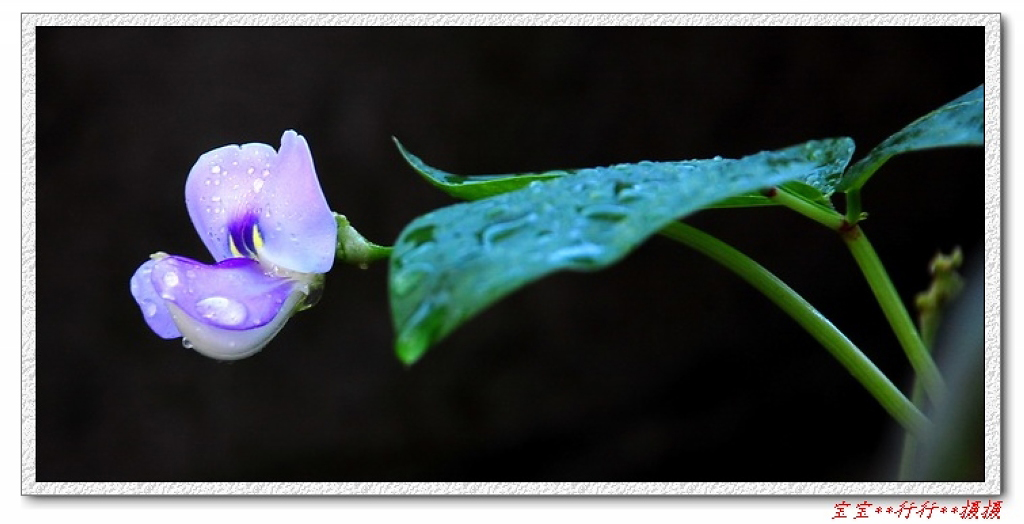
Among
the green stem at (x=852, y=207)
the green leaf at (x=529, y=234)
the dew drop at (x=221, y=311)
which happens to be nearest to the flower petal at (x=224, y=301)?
the dew drop at (x=221, y=311)

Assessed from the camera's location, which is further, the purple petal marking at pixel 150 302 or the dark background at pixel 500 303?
the dark background at pixel 500 303

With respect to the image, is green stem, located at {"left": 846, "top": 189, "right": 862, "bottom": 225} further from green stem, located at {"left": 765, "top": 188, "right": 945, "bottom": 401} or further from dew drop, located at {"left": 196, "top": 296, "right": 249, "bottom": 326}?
dew drop, located at {"left": 196, "top": 296, "right": 249, "bottom": 326}

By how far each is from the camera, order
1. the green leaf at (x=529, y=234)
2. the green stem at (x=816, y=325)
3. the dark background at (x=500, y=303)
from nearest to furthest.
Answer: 1. the green leaf at (x=529, y=234)
2. the green stem at (x=816, y=325)
3. the dark background at (x=500, y=303)

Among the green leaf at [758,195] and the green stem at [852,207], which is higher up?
the green leaf at [758,195]

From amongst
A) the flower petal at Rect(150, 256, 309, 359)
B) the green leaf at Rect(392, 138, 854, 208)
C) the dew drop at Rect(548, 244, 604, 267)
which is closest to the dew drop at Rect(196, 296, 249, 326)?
the flower petal at Rect(150, 256, 309, 359)

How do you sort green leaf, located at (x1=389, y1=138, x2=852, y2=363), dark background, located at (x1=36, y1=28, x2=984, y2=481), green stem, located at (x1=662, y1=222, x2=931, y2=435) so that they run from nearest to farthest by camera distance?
green leaf, located at (x1=389, y1=138, x2=852, y2=363)
green stem, located at (x1=662, y1=222, x2=931, y2=435)
dark background, located at (x1=36, y1=28, x2=984, y2=481)

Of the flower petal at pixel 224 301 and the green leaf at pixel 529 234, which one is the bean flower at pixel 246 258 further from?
the green leaf at pixel 529 234
